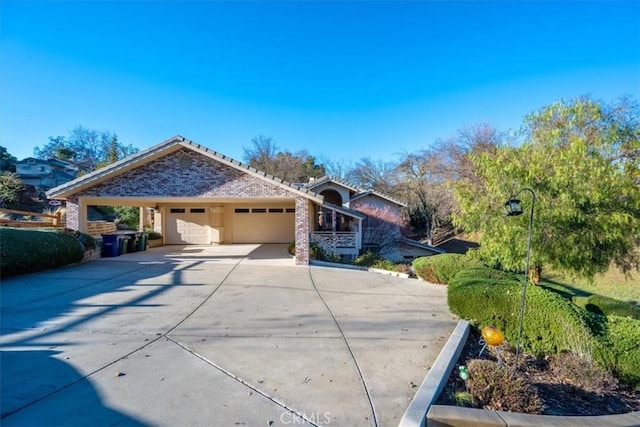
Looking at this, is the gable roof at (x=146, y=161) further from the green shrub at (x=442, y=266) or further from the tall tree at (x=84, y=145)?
Answer: the tall tree at (x=84, y=145)

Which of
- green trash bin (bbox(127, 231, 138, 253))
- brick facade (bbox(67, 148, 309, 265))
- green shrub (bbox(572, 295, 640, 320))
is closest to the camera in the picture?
green shrub (bbox(572, 295, 640, 320))

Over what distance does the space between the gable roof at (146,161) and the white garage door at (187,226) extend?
655 cm

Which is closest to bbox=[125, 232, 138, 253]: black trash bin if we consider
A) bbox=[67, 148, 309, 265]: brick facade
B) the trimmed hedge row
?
bbox=[67, 148, 309, 265]: brick facade

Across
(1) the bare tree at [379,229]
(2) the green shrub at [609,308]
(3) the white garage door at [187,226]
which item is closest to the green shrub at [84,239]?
(3) the white garage door at [187,226]

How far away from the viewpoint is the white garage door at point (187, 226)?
58.7ft

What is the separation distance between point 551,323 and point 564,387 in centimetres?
102

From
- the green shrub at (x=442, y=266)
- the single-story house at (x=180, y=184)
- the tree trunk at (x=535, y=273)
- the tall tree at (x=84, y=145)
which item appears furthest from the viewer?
the tall tree at (x=84, y=145)

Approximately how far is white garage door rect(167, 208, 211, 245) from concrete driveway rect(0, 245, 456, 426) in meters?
9.69

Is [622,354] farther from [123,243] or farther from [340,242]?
[123,243]

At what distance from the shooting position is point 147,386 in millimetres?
3186

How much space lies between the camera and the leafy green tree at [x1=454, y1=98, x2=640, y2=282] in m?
6.29

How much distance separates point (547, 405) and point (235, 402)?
334 centimetres

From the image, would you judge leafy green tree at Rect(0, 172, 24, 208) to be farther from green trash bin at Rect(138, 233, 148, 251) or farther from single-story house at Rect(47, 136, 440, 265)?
single-story house at Rect(47, 136, 440, 265)

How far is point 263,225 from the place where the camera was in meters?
18.3
